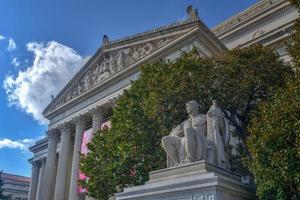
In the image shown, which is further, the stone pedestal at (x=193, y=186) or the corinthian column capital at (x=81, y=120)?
the corinthian column capital at (x=81, y=120)

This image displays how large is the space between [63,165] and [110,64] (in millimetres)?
10838

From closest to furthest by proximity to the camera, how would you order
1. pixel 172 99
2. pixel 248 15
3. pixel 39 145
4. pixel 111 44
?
pixel 172 99
pixel 111 44
pixel 248 15
pixel 39 145

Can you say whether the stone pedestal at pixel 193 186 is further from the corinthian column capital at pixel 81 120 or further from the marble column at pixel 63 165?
the corinthian column capital at pixel 81 120

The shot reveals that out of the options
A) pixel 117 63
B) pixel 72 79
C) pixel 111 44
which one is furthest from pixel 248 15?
pixel 72 79

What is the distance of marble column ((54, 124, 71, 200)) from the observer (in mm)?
34125

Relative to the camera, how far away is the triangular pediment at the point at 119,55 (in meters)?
27.9

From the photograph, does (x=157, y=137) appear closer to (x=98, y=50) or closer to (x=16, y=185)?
(x=98, y=50)

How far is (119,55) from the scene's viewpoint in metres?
33.5

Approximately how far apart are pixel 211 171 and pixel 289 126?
2.74m

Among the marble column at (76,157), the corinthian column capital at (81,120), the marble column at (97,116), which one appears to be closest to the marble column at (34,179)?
the marble column at (76,157)

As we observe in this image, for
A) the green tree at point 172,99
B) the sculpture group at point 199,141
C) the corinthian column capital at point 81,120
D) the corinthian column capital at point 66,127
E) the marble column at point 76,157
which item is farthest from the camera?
the corinthian column capital at point 66,127

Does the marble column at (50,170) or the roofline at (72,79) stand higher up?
the roofline at (72,79)

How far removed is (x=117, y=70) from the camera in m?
32.8

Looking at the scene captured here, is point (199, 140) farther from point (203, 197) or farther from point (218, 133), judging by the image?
point (203, 197)
